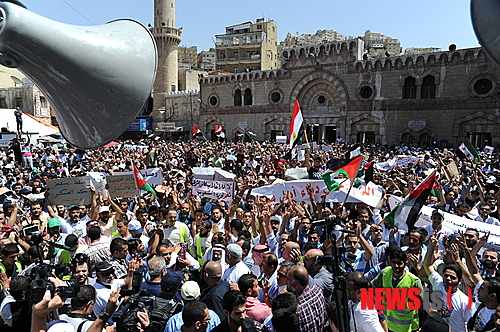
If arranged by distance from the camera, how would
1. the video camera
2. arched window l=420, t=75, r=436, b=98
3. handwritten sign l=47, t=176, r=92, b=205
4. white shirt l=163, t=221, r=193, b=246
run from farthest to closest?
arched window l=420, t=75, r=436, b=98, handwritten sign l=47, t=176, r=92, b=205, white shirt l=163, t=221, r=193, b=246, the video camera

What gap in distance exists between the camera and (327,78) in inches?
1252

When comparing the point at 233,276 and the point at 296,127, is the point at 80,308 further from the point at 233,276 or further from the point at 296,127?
the point at 296,127

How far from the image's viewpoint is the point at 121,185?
796 cm

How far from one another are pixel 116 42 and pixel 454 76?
97.8 feet

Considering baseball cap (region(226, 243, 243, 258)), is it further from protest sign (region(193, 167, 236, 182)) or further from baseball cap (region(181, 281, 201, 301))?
protest sign (region(193, 167, 236, 182))

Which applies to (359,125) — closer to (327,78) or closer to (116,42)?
(327,78)

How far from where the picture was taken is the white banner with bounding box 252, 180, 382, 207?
725 cm

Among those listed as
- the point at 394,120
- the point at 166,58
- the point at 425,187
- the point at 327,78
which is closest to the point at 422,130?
the point at 394,120

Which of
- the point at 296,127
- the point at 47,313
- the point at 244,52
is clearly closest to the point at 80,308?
the point at 47,313

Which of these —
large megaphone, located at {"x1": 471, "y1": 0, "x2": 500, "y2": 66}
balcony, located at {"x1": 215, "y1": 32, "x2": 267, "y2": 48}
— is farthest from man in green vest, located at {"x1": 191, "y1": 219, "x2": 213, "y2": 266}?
balcony, located at {"x1": 215, "y1": 32, "x2": 267, "y2": 48}

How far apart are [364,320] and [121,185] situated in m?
6.01

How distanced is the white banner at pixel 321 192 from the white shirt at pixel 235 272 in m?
3.57

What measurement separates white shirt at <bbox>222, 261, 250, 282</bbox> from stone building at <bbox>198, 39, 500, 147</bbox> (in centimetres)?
2583

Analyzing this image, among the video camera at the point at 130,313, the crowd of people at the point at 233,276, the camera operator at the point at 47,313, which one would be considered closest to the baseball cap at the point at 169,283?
the crowd of people at the point at 233,276
